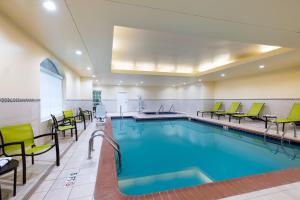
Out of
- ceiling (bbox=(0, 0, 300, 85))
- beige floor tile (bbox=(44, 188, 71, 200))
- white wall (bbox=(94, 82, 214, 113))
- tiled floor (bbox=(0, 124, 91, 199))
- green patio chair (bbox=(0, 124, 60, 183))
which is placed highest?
ceiling (bbox=(0, 0, 300, 85))

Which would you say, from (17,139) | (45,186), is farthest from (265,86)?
(17,139)

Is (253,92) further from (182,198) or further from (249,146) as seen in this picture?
(182,198)

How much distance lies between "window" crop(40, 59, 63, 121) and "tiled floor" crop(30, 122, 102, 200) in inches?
80.9

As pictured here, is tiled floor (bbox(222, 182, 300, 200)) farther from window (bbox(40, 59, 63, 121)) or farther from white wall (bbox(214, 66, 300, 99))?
A: white wall (bbox(214, 66, 300, 99))

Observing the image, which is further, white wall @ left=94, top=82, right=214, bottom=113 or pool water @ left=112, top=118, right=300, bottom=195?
white wall @ left=94, top=82, right=214, bottom=113

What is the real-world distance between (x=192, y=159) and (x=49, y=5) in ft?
12.7

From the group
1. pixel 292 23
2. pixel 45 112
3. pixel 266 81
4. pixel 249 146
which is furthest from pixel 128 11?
pixel 266 81

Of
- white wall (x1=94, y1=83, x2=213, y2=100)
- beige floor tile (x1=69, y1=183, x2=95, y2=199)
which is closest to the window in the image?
beige floor tile (x1=69, y1=183, x2=95, y2=199)

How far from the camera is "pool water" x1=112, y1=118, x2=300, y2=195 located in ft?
8.79

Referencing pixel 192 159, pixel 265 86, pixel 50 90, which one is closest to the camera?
pixel 192 159

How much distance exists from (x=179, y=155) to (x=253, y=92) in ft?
19.6

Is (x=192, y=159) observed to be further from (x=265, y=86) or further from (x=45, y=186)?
(x=265, y=86)

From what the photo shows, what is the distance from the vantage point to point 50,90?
4.89m

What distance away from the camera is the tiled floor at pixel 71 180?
1.81 meters
